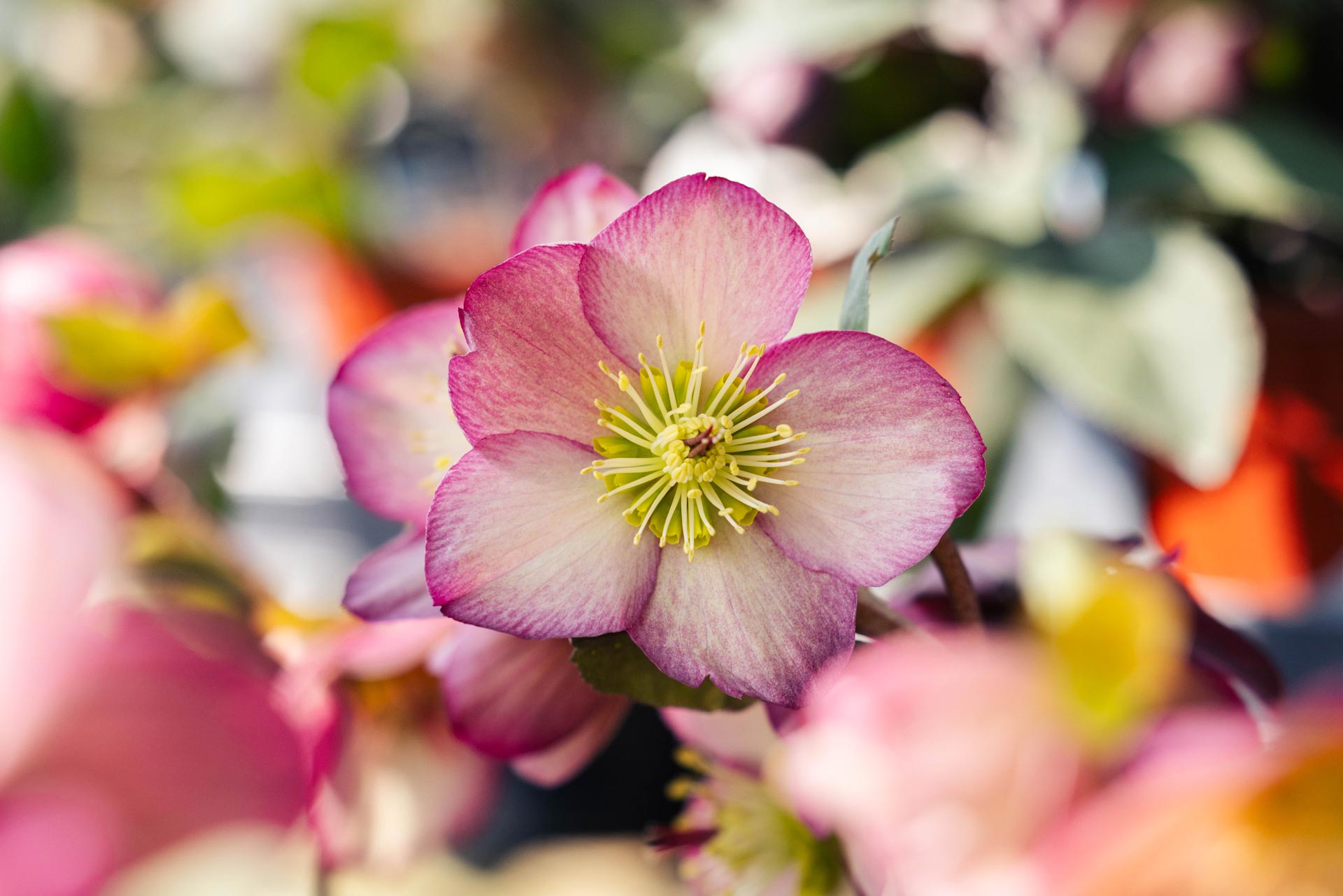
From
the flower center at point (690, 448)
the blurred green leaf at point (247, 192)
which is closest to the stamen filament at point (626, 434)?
the flower center at point (690, 448)

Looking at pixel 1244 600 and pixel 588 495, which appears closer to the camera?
pixel 588 495

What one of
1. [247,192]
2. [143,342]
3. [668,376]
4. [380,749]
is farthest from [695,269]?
[247,192]

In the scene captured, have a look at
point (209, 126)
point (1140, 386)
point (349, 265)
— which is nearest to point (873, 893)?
point (1140, 386)

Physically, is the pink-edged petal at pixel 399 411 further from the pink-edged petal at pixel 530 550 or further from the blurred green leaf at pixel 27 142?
the blurred green leaf at pixel 27 142

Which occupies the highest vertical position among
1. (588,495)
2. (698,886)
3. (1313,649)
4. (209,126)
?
(209,126)

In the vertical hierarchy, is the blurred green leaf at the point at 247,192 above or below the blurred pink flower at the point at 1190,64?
above

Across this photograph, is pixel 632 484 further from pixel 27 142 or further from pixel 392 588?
pixel 27 142

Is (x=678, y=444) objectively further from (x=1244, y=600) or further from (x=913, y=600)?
(x=1244, y=600)

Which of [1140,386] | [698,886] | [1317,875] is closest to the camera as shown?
[1317,875]
